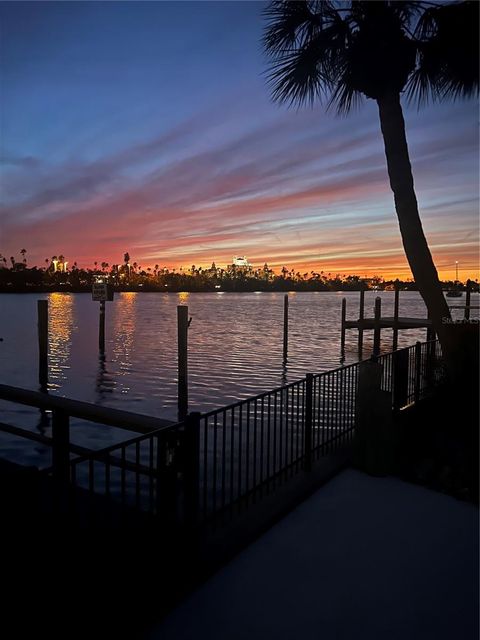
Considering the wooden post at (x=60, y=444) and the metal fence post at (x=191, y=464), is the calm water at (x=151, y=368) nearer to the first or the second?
the wooden post at (x=60, y=444)

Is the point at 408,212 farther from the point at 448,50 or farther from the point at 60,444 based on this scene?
the point at 60,444

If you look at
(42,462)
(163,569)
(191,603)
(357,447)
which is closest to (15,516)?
(163,569)

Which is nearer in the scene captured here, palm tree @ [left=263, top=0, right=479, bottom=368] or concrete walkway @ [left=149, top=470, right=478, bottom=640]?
concrete walkway @ [left=149, top=470, right=478, bottom=640]

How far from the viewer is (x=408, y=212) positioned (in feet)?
38.3

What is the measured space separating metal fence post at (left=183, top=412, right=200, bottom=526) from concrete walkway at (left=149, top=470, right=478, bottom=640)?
67cm

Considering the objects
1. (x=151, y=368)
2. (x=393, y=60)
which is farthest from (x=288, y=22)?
(x=151, y=368)

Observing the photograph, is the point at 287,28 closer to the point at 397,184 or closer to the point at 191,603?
the point at 397,184

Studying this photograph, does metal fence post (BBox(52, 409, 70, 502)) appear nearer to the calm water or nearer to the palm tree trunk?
the calm water

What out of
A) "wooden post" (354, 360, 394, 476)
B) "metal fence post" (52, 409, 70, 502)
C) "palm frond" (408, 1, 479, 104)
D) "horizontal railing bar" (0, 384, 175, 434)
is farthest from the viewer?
"palm frond" (408, 1, 479, 104)

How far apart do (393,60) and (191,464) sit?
1083cm

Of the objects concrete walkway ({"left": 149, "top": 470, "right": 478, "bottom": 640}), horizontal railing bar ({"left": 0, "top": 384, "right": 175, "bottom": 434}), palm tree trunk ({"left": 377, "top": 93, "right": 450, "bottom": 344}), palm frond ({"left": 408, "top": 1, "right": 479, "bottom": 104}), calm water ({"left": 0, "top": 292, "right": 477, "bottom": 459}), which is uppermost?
palm frond ({"left": 408, "top": 1, "right": 479, "bottom": 104})

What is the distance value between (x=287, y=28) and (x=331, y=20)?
1.14 metres

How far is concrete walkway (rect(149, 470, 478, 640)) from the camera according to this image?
3900 mm

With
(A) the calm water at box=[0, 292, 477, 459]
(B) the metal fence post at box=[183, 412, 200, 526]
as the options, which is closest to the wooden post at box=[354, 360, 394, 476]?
(B) the metal fence post at box=[183, 412, 200, 526]
